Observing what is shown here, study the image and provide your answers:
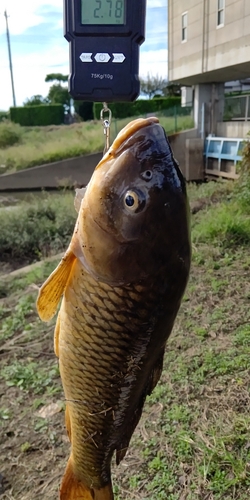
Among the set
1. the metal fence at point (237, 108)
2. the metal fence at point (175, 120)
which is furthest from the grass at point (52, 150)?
the metal fence at point (237, 108)

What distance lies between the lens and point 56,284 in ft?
4.17

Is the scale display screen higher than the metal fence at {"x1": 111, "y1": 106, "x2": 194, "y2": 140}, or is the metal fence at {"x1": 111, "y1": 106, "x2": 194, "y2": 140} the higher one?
the scale display screen

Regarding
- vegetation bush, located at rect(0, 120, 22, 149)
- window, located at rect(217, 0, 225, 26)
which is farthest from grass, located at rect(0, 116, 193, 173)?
window, located at rect(217, 0, 225, 26)

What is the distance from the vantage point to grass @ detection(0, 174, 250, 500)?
88.0 inches

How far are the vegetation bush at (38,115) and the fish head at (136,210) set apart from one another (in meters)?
31.4

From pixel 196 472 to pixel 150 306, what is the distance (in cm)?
142

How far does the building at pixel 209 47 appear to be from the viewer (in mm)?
12797

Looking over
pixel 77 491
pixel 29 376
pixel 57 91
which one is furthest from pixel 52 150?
pixel 57 91

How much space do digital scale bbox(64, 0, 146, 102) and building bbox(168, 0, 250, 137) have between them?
38.9 ft

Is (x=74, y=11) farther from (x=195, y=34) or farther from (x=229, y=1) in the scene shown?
(x=195, y=34)

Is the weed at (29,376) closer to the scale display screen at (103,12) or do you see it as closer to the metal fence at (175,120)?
the scale display screen at (103,12)

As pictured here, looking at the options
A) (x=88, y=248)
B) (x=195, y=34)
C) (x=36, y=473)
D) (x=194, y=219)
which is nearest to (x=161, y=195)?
(x=88, y=248)

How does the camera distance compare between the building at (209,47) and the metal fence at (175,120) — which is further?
the metal fence at (175,120)

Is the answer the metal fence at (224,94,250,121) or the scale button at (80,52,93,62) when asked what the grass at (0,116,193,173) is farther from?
the scale button at (80,52,93,62)
